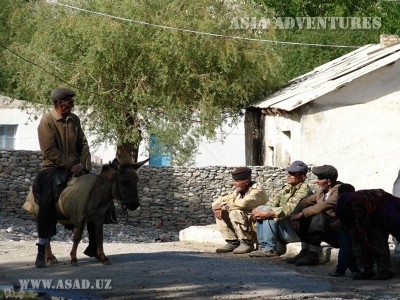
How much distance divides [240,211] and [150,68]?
51.4 feet

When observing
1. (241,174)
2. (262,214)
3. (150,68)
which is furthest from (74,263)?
(150,68)

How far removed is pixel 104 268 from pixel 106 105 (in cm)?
1811

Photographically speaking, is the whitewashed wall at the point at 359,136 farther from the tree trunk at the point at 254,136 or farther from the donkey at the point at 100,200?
the donkey at the point at 100,200

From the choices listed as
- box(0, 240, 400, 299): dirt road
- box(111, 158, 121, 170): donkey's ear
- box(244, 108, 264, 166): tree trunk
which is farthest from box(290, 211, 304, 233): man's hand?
box(244, 108, 264, 166): tree trunk

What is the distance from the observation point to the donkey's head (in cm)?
1202

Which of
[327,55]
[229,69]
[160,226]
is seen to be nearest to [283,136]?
[229,69]

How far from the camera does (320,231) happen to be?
13.0m

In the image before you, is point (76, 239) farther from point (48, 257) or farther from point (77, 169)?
point (77, 169)

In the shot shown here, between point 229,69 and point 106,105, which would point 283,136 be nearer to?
point 229,69

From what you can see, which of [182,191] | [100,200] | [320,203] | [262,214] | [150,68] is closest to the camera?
[100,200]

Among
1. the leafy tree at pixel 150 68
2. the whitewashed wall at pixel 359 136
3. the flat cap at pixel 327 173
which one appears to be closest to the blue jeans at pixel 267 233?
the flat cap at pixel 327 173

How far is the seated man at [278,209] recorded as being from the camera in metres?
13.6

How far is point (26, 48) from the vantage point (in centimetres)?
3127

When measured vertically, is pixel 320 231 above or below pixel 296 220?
below
